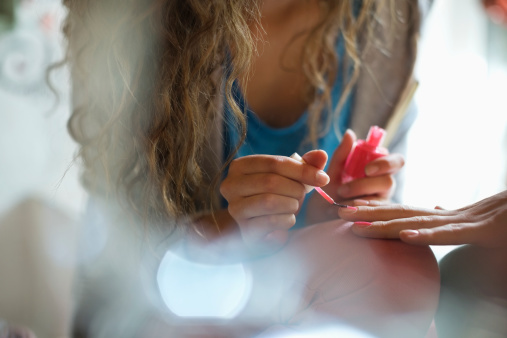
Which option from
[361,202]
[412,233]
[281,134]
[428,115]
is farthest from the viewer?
[428,115]

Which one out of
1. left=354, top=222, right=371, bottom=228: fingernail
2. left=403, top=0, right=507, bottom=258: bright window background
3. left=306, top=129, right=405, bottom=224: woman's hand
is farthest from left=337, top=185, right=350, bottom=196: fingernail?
left=403, top=0, right=507, bottom=258: bright window background

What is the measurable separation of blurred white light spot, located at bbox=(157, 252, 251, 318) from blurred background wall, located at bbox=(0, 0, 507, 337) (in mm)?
169

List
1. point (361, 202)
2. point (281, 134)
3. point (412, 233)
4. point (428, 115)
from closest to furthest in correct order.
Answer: point (412, 233), point (361, 202), point (281, 134), point (428, 115)

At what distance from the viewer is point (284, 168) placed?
15.8 inches

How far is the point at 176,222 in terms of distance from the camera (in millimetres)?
466

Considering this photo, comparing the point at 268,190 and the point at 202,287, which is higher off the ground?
the point at 268,190

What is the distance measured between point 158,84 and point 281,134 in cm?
21

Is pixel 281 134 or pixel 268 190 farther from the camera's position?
pixel 281 134

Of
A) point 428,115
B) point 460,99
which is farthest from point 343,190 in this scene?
point 460,99

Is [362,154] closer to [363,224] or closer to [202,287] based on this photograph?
[363,224]

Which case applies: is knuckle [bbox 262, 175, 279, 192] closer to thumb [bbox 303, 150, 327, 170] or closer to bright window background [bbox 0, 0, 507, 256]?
thumb [bbox 303, 150, 327, 170]

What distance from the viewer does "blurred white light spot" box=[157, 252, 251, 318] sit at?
0.44 metres

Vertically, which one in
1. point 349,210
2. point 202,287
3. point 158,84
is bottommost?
point 202,287

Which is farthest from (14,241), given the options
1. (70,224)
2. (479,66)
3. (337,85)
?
(479,66)
